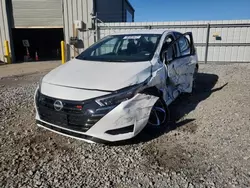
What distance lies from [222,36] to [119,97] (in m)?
9.15

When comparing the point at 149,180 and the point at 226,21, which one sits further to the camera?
the point at 226,21

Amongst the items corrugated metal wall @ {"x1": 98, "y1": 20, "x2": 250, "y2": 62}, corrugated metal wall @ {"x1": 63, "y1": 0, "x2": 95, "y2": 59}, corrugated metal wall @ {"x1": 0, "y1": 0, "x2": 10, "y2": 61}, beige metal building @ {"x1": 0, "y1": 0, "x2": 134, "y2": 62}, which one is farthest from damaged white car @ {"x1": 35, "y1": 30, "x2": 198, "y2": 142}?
corrugated metal wall @ {"x1": 0, "y1": 0, "x2": 10, "y2": 61}

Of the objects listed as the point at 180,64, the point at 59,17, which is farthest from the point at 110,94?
the point at 59,17

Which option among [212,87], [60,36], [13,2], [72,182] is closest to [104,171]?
[72,182]

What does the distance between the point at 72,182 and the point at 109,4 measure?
526 inches

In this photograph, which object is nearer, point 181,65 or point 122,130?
point 122,130

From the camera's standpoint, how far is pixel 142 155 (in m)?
2.87

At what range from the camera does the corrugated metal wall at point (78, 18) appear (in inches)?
448

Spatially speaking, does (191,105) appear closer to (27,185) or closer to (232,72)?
(27,185)

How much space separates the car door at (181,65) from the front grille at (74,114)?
1730 mm

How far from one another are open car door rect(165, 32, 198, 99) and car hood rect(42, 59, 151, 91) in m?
0.79

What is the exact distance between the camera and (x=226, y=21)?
10055 millimetres

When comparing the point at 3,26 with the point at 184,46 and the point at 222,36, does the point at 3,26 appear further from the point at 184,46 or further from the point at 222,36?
the point at 222,36

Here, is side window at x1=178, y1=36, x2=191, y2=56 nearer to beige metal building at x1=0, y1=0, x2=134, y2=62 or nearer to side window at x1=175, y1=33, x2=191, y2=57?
side window at x1=175, y1=33, x2=191, y2=57
